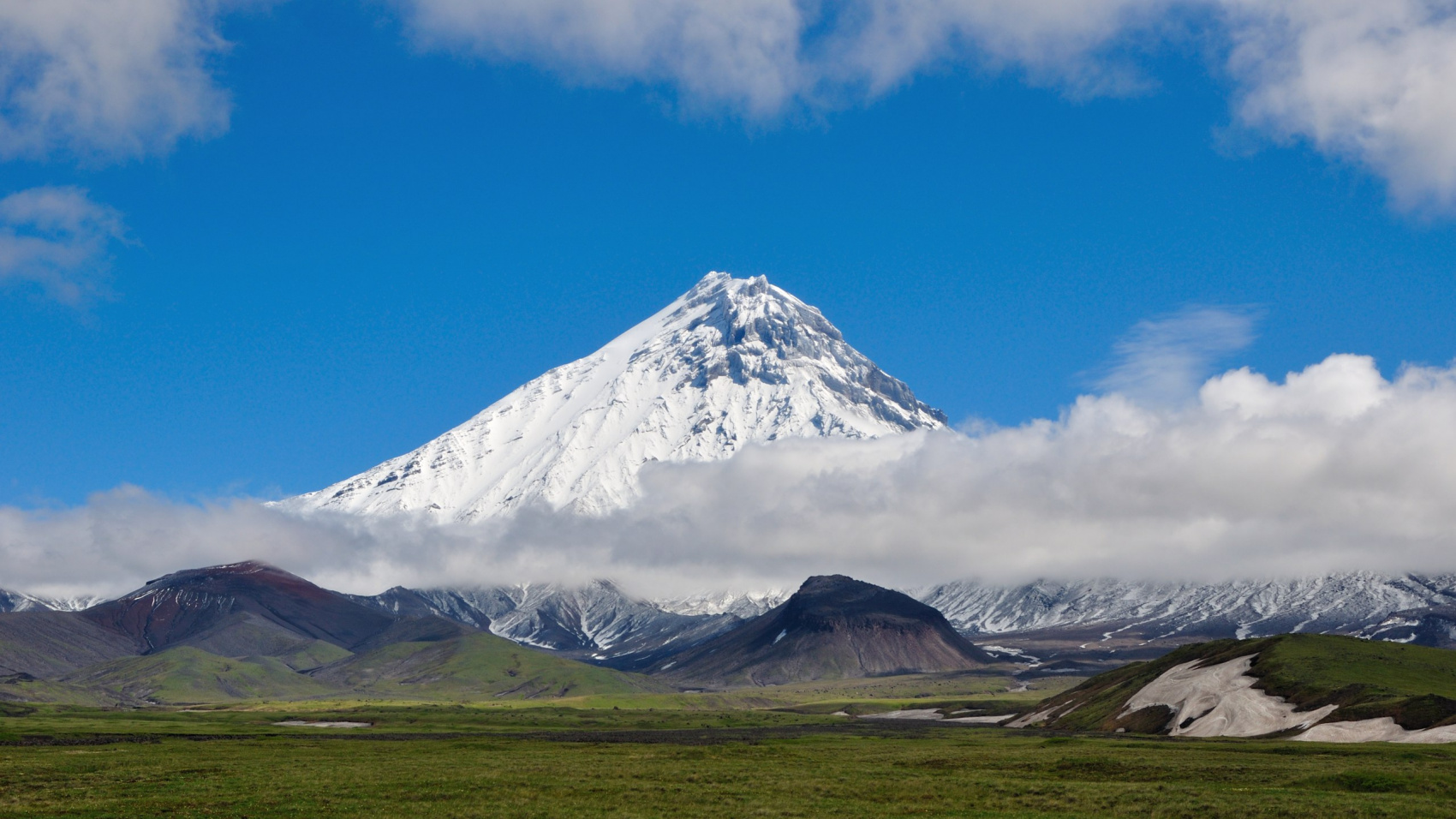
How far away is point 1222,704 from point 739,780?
347ft

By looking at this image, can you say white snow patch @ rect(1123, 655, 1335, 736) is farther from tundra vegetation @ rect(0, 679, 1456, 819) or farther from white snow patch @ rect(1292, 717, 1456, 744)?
tundra vegetation @ rect(0, 679, 1456, 819)

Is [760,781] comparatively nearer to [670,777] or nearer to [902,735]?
[670,777]

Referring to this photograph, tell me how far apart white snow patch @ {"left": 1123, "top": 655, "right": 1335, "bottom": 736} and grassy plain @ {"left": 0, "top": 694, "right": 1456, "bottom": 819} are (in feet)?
66.9

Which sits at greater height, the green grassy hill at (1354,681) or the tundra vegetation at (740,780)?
the green grassy hill at (1354,681)

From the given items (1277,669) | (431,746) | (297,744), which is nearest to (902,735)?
(1277,669)

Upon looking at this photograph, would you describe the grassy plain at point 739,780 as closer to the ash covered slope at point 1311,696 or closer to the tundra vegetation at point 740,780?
the tundra vegetation at point 740,780

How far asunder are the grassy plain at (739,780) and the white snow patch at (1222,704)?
20391mm

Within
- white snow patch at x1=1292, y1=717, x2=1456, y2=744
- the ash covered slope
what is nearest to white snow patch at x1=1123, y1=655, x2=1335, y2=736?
the ash covered slope

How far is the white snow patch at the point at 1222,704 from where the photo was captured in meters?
164

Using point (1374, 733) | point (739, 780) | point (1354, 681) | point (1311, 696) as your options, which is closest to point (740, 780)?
point (739, 780)

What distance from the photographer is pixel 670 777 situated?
98188mm

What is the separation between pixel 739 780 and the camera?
316ft

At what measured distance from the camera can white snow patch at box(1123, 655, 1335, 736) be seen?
538 ft

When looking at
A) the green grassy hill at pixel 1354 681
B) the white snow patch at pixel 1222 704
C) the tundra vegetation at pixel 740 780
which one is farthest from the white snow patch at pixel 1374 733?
the tundra vegetation at pixel 740 780
